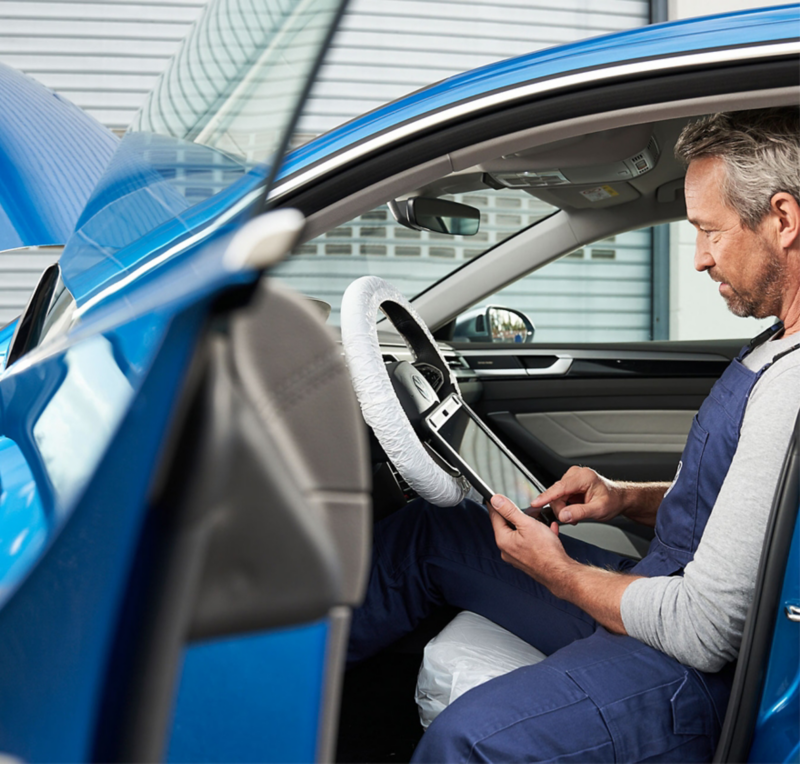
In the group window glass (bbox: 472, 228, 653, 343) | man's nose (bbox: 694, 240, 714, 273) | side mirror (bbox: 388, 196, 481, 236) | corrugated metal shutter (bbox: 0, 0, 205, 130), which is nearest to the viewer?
man's nose (bbox: 694, 240, 714, 273)

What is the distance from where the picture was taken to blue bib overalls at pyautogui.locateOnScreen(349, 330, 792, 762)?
95cm

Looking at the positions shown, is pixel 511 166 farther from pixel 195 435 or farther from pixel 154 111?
pixel 195 435

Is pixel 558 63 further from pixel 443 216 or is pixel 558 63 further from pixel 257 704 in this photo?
pixel 443 216

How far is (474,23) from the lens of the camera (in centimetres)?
509

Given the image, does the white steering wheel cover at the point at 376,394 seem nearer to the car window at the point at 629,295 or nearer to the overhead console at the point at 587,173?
the overhead console at the point at 587,173

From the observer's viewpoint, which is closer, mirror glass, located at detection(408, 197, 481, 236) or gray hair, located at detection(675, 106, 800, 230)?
gray hair, located at detection(675, 106, 800, 230)

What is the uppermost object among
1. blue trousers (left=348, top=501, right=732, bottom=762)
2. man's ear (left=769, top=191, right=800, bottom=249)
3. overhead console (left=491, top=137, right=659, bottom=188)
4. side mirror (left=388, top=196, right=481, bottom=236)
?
overhead console (left=491, top=137, right=659, bottom=188)

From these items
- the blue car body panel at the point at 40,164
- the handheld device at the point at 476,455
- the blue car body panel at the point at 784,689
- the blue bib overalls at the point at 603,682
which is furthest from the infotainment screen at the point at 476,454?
the blue car body panel at the point at 40,164

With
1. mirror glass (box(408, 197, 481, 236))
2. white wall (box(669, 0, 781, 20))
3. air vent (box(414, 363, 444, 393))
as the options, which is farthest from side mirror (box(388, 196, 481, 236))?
white wall (box(669, 0, 781, 20))

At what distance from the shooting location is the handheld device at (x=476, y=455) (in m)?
1.39

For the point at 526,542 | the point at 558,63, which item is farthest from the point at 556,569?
the point at 558,63

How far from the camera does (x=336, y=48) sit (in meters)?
4.80

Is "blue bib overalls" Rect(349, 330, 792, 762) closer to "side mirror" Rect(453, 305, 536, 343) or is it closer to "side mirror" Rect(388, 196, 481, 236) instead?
"side mirror" Rect(388, 196, 481, 236)

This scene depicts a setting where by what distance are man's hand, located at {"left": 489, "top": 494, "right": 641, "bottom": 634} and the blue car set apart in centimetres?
17
